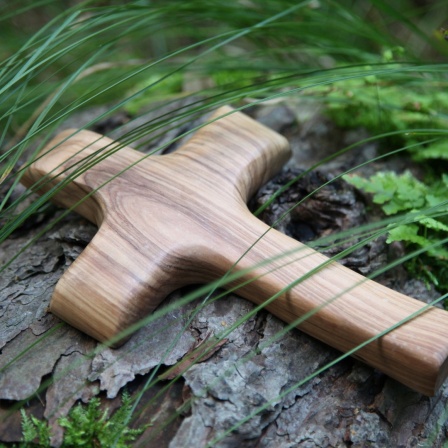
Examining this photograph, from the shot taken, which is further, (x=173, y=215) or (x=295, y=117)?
(x=295, y=117)

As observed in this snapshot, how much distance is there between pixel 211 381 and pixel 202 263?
0.28 m

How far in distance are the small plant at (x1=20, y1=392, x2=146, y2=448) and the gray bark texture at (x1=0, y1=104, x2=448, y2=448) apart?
0.02 m

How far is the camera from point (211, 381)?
3.73 ft

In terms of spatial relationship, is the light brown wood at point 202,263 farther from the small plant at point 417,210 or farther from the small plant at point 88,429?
the small plant at point 417,210

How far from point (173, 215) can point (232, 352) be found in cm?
37

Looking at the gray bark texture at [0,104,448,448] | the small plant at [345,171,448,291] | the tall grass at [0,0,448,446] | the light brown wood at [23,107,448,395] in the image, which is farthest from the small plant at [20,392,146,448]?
the small plant at [345,171,448,291]

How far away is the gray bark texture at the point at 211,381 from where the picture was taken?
110 centimetres

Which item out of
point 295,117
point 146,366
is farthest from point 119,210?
point 295,117

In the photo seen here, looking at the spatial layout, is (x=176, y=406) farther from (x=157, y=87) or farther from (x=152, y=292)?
(x=157, y=87)

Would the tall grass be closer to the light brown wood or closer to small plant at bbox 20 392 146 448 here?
the light brown wood

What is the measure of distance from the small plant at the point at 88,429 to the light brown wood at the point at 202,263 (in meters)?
0.17

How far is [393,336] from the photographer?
1034 millimetres

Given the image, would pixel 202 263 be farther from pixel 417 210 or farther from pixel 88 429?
pixel 417 210

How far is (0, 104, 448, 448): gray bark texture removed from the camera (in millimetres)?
1096
